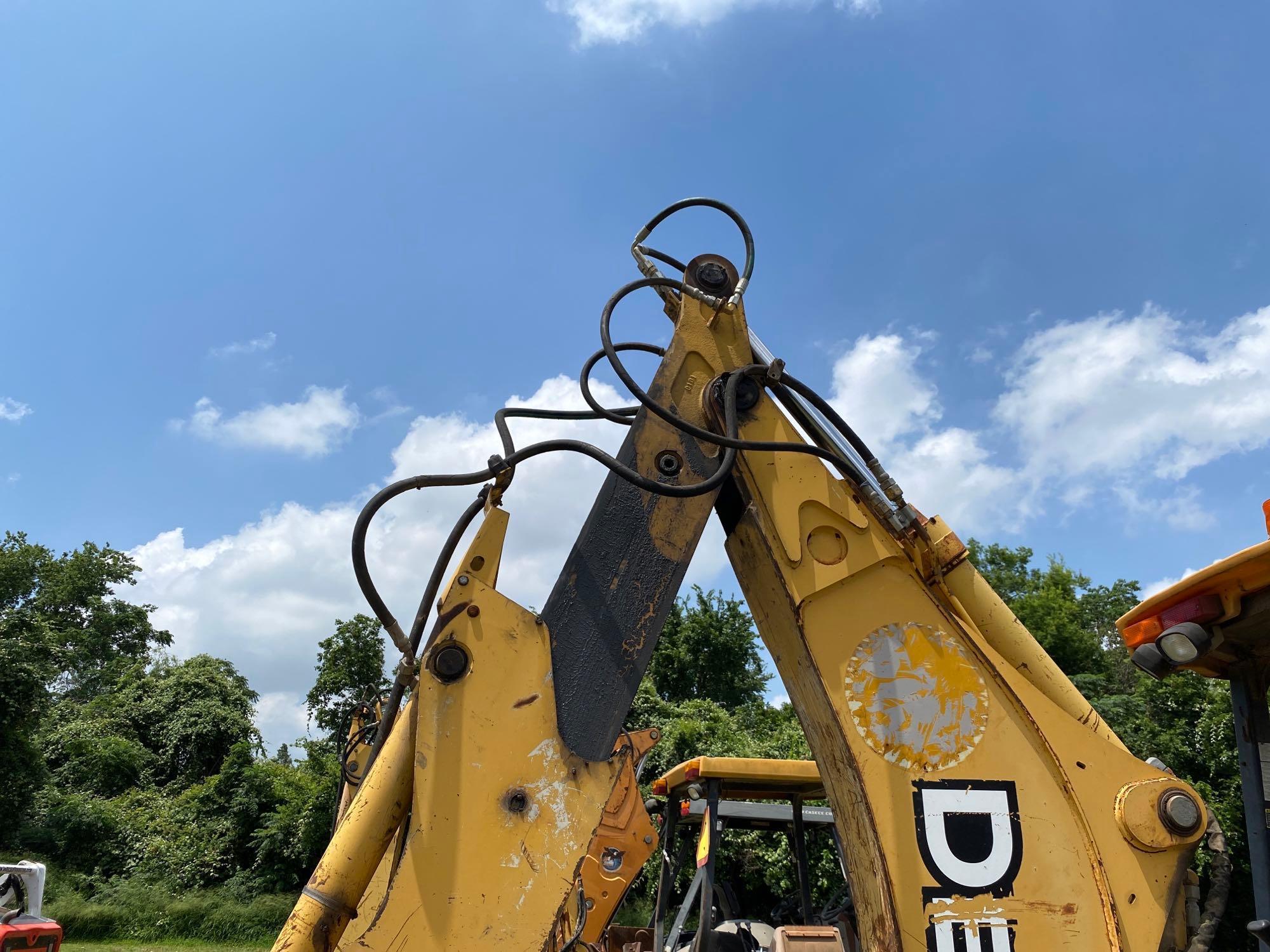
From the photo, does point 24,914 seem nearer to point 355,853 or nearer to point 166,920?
point 355,853

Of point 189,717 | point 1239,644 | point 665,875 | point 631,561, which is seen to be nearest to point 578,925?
point 631,561

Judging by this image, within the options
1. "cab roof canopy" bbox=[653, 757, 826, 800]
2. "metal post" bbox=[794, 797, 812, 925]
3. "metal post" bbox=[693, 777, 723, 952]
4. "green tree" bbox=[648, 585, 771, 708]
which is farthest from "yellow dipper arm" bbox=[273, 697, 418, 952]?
"green tree" bbox=[648, 585, 771, 708]

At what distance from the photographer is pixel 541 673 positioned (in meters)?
2.51

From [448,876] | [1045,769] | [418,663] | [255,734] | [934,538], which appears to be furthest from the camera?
[255,734]

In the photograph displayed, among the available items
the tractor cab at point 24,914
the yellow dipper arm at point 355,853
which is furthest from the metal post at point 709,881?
the tractor cab at point 24,914

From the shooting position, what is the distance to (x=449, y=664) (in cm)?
244

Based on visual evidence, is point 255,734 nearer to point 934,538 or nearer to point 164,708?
point 164,708

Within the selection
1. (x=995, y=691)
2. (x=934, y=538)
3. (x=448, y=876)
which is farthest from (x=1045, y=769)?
(x=448, y=876)

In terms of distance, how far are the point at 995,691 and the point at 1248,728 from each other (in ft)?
2.51

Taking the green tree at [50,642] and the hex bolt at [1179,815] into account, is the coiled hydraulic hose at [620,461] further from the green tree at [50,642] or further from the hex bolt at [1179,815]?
the green tree at [50,642]

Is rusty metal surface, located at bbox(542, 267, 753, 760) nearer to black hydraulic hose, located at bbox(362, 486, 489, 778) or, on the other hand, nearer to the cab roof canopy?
black hydraulic hose, located at bbox(362, 486, 489, 778)

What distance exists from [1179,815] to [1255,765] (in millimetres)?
287

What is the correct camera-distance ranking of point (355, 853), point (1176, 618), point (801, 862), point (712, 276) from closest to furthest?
point (355, 853)
point (1176, 618)
point (712, 276)
point (801, 862)

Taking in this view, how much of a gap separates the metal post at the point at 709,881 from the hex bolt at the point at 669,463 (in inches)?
169
